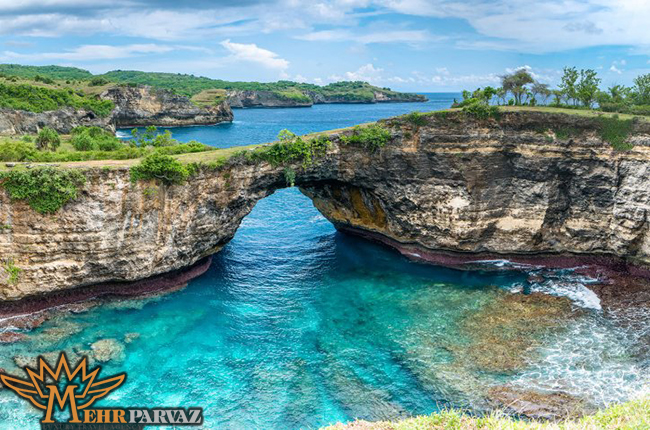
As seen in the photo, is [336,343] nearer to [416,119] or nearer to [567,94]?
[416,119]

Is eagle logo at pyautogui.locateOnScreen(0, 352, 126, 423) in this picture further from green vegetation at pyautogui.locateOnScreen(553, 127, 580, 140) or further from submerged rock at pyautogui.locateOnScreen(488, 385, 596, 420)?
green vegetation at pyautogui.locateOnScreen(553, 127, 580, 140)

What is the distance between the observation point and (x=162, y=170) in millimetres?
30734

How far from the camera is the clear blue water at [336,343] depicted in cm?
2316

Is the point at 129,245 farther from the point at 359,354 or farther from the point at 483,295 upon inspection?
the point at 483,295

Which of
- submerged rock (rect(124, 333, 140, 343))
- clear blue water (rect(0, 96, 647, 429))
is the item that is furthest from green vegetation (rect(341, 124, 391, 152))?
submerged rock (rect(124, 333, 140, 343))

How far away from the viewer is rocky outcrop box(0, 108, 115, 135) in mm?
67000

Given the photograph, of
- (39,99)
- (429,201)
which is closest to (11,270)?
(429,201)

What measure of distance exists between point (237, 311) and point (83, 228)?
37.6 ft

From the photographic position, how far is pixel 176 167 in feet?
101

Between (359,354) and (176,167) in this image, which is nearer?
(359,354)

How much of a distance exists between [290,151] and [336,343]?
1539cm

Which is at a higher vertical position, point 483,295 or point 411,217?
point 411,217

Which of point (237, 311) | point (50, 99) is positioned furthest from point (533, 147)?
point (50, 99)

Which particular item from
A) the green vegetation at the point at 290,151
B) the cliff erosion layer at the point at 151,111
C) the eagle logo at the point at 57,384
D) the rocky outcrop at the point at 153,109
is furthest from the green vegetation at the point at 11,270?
the rocky outcrop at the point at 153,109
